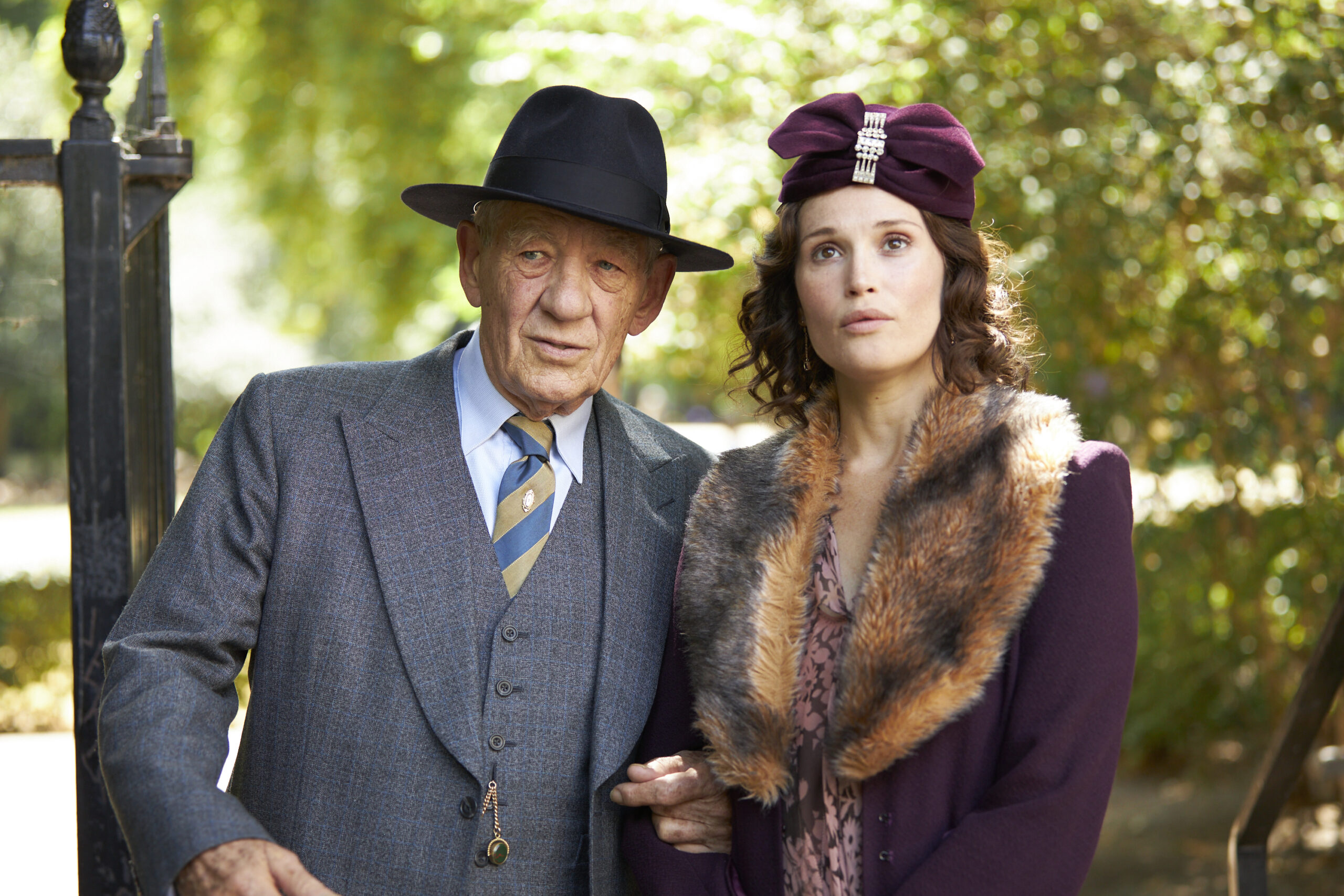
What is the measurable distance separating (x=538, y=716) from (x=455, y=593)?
270 mm

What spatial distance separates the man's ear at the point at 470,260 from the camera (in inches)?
95.2

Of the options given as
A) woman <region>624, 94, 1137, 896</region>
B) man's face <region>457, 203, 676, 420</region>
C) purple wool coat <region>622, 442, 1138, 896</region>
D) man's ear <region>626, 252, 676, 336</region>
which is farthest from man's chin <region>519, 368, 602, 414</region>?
purple wool coat <region>622, 442, 1138, 896</region>

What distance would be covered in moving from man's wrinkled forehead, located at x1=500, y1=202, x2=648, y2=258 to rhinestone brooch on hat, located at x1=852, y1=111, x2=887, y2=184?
1.75ft

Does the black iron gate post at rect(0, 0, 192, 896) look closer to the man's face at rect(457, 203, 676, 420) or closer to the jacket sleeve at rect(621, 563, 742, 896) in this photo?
the man's face at rect(457, 203, 676, 420)

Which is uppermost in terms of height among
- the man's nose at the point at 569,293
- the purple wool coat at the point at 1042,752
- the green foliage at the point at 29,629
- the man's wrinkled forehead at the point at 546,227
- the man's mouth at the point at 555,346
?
the man's wrinkled forehead at the point at 546,227

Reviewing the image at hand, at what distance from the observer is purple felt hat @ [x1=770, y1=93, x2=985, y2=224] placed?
1.97 m

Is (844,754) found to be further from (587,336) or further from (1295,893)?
(1295,893)

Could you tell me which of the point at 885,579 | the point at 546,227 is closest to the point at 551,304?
the point at 546,227

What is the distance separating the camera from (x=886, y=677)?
182cm

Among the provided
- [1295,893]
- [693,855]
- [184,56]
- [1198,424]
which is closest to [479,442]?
[693,855]

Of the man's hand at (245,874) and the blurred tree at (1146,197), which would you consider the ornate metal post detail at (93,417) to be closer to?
the man's hand at (245,874)

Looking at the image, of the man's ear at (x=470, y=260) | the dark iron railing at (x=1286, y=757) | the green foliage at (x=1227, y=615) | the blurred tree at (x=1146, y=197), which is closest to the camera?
the man's ear at (x=470, y=260)

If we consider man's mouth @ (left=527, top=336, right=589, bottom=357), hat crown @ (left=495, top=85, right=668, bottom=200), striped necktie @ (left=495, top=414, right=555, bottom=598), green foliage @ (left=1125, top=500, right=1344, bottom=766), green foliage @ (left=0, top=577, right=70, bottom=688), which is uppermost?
hat crown @ (left=495, top=85, right=668, bottom=200)

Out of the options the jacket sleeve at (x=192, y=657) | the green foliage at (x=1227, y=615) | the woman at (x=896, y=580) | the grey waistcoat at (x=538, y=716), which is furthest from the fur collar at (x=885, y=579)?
the green foliage at (x=1227, y=615)
